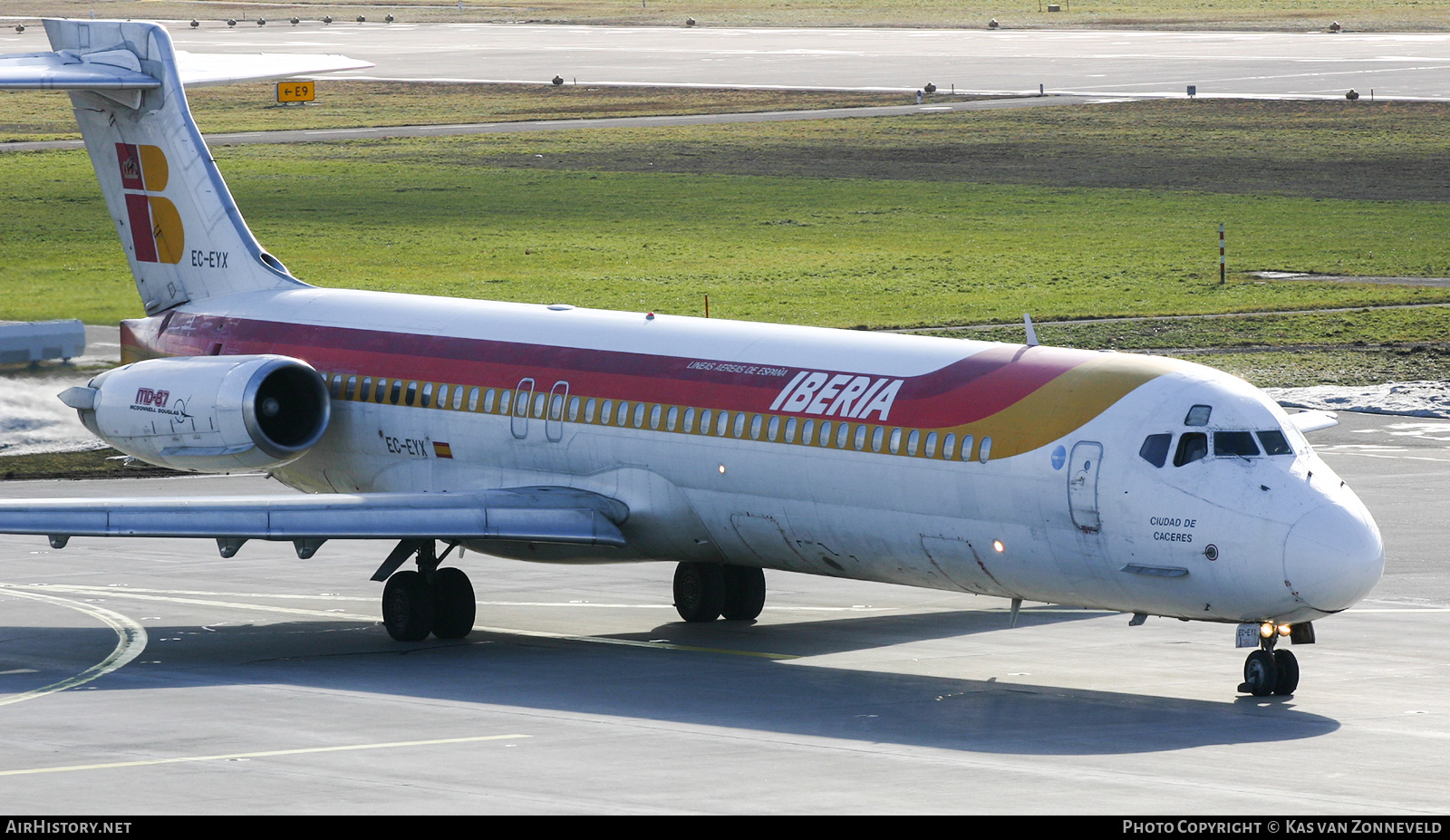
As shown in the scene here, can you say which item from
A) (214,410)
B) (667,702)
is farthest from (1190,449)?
(214,410)

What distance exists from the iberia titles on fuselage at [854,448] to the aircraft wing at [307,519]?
1.10 metres

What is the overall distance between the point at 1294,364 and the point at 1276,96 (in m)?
61.3

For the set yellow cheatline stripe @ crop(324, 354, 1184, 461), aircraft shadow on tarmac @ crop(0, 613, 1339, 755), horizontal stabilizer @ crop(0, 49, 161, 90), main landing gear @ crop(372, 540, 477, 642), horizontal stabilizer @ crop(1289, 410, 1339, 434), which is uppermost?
horizontal stabilizer @ crop(0, 49, 161, 90)

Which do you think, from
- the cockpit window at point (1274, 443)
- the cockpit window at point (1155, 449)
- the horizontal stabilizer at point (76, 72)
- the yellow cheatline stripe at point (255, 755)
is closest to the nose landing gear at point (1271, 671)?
the cockpit window at point (1274, 443)

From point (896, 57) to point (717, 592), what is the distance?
118 m

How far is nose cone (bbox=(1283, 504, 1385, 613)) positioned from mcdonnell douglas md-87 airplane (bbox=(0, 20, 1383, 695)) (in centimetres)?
3

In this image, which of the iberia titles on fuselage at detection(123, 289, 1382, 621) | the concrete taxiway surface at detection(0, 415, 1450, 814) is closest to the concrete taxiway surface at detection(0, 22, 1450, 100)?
the concrete taxiway surface at detection(0, 415, 1450, 814)

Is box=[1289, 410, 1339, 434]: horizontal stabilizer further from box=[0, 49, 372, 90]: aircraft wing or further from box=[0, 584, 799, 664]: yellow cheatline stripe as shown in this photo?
box=[0, 49, 372, 90]: aircraft wing

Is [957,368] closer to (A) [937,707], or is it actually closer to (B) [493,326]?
(A) [937,707]

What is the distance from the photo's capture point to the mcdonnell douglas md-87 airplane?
23.2m

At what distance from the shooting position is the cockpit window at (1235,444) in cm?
2312

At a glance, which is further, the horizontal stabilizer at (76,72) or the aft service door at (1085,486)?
the horizontal stabilizer at (76,72)

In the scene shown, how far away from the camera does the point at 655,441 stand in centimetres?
2745

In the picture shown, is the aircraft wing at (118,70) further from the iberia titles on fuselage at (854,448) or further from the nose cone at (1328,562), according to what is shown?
the nose cone at (1328,562)
